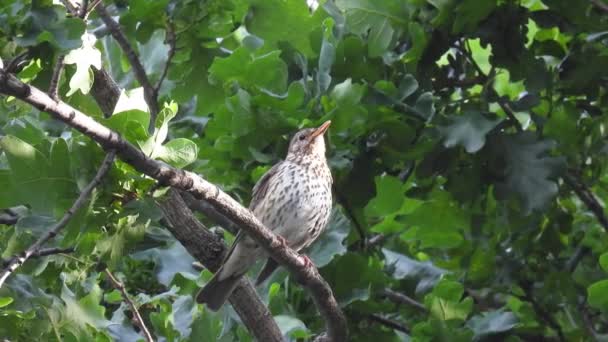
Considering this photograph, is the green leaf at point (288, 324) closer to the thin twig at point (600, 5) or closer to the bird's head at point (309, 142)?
Answer: the bird's head at point (309, 142)

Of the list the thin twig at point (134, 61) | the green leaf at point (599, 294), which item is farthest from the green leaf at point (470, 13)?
the thin twig at point (134, 61)

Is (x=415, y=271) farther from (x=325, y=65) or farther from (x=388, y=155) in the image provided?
(x=325, y=65)

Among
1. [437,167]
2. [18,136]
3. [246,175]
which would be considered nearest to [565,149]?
[437,167]

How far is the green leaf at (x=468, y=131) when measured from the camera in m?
5.08

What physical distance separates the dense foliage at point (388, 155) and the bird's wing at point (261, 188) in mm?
53

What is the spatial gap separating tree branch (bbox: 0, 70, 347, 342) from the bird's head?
25.5 inches

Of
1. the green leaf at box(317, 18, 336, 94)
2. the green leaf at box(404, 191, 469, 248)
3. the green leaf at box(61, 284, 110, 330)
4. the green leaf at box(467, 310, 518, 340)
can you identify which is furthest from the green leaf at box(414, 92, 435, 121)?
the green leaf at box(61, 284, 110, 330)

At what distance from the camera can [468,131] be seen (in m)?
5.13

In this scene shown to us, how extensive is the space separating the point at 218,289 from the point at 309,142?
34.3 inches

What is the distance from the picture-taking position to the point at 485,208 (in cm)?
606

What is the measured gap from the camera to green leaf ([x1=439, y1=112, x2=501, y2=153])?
5082 mm

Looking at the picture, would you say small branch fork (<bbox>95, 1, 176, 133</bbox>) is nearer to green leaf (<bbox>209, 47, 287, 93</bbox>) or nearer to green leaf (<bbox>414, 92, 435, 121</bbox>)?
green leaf (<bbox>209, 47, 287, 93</bbox>)

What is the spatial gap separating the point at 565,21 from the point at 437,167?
2.86ft

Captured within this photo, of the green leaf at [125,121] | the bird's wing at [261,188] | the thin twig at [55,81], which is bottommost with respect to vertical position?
the bird's wing at [261,188]
